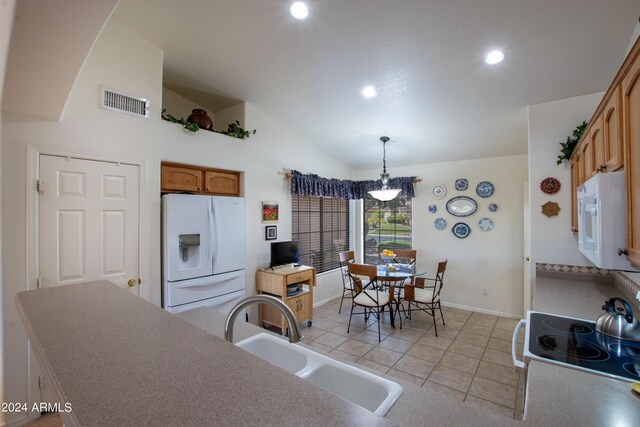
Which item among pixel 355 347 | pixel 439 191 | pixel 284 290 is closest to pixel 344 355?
pixel 355 347

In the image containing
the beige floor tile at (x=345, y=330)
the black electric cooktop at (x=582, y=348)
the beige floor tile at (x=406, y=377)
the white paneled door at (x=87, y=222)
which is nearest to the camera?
the black electric cooktop at (x=582, y=348)

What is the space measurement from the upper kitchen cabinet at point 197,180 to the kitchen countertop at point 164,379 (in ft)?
7.09

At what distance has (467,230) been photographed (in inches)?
175

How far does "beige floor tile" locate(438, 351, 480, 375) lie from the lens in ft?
9.23

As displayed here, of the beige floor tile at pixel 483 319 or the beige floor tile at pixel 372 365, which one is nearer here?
the beige floor tile at pixel 372 365

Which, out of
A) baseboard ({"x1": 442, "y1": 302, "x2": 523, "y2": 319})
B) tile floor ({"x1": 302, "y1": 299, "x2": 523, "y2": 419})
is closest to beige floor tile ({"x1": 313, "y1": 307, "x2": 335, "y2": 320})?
tile floor ({"x1": 302, "y1": 299, "x2": 523, "y2": 419})

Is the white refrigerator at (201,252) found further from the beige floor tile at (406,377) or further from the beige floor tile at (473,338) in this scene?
the beige floor tile at (473,338)

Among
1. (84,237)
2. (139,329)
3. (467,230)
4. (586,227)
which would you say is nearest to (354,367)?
(139,329)

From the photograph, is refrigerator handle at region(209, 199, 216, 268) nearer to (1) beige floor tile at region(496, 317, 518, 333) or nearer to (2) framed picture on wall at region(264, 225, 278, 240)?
(2) framed picture on wall at region(264, 225, 278, 240)

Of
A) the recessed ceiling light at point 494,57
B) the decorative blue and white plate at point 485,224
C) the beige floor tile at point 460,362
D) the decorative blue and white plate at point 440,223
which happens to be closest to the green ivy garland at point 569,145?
the recessed ceiling light at point 494,57

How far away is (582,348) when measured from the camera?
4.56 feet

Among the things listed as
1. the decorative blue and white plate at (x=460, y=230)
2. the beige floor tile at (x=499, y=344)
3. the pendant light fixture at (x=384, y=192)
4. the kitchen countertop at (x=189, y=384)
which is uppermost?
the pendant light fixture at (x=384, y=192)

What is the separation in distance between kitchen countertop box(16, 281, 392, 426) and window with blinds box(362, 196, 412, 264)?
4732 mm

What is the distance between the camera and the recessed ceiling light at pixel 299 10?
2.02 metres
